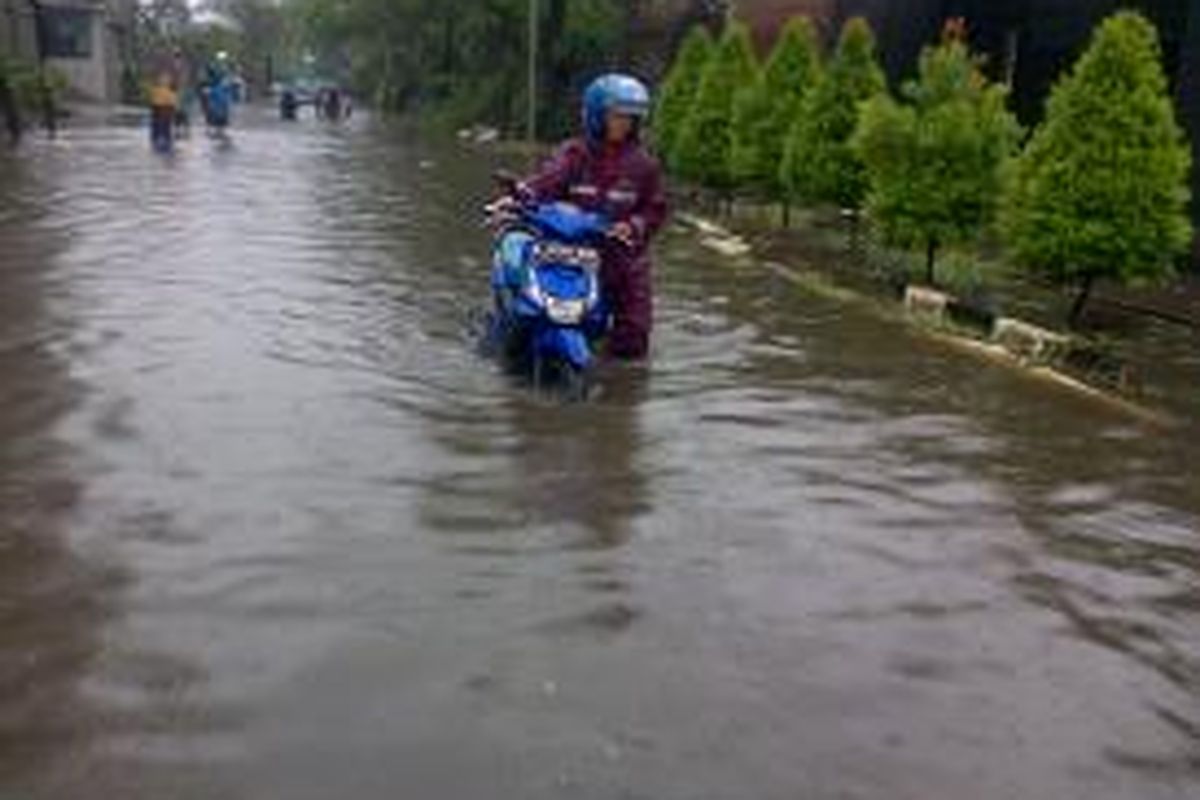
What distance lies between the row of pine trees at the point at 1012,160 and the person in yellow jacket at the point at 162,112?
1732 cm

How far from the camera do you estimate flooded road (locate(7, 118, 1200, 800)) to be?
5734mm

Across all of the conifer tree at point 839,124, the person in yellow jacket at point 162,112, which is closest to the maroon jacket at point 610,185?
the conifer tree at point 839,124

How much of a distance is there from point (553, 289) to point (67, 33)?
6641cm

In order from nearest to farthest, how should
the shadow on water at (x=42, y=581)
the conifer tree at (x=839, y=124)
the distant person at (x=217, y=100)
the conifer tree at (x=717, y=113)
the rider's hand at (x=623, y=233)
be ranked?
the shadow on water at (x=42, y=581) < the rider's hand at (x=623, y=233) < the conifer tree at (x=839, y=124) < the conifer tree at (x=717, y=113) < the distant person at (x=217, y=100)

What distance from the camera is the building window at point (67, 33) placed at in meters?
71.9

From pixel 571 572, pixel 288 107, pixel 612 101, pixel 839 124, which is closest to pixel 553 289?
pixel 612 101

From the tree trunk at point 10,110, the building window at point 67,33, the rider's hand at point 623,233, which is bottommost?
the building window at point 67,33

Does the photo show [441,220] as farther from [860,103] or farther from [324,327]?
[324,327]

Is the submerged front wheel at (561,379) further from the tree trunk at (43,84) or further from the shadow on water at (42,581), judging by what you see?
the tree trunk at (43,84)

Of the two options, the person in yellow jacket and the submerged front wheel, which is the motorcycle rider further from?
the person in yellow jacket

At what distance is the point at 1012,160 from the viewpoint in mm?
17016

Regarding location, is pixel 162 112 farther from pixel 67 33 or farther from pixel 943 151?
pixel 67 33

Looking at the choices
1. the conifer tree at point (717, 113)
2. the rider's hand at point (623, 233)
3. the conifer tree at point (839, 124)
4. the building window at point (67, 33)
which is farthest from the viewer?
the building window at point (67, 33)

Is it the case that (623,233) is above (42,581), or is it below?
above
